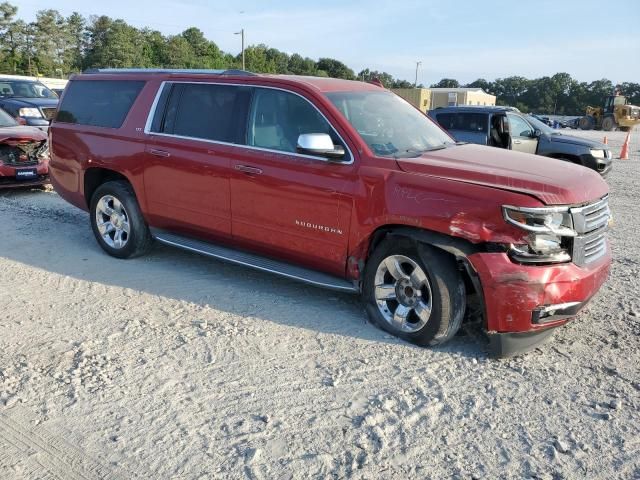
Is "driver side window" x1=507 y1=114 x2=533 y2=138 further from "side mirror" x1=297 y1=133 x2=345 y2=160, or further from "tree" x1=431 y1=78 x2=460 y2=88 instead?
"tree" x1=431 y1=78 x2=460 y2=88

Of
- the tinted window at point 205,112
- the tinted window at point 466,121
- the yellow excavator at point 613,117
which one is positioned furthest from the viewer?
the yellow excavator at point 613,117

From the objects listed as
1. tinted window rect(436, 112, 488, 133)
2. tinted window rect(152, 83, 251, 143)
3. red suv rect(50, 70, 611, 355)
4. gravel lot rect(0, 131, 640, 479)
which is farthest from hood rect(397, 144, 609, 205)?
tinted window rect(436, 112, 488, 133)

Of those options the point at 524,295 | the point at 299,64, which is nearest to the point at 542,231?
the point at 524,295

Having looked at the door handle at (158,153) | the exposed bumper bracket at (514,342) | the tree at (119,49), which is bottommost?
the exposed bumper bracket at (514,342)

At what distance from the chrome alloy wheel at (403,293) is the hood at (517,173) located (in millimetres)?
698

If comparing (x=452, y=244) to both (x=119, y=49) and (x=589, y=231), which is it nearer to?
(x=589, y=231)

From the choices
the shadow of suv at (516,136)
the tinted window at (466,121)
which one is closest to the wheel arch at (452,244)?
the shadow of suv at (516,136)

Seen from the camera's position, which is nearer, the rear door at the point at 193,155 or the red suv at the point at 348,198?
the red suv at the point at 348,198

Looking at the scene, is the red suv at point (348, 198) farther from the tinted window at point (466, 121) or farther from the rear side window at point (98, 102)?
the tinted window at point (466, 121)

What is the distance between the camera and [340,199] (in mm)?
4387

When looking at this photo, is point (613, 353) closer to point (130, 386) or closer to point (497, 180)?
point (497, 180)

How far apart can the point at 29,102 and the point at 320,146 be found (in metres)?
14.3

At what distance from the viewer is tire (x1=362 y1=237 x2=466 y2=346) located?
398 cm

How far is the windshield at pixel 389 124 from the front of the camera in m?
4.57
